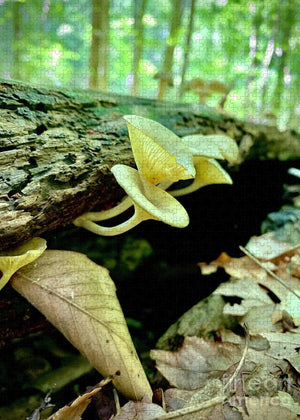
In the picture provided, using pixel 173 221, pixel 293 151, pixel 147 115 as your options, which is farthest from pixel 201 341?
pixel 293 151

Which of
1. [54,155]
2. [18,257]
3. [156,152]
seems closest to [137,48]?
[54,155]

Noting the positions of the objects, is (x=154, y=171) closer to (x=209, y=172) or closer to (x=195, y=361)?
(x=209, y=172)

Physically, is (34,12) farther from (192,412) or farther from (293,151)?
(192,412)

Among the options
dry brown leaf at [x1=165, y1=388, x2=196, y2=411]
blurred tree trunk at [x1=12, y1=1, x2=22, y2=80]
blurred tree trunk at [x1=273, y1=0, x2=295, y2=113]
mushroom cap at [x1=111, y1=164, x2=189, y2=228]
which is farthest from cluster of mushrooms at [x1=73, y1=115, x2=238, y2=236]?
blurred tree trunk at [x1=12, y1=1, x2=22, y2=80]

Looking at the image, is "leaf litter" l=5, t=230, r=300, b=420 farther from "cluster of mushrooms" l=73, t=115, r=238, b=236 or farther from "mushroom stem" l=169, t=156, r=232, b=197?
"mushroom stem" l=169, t=156, r=232, b=197

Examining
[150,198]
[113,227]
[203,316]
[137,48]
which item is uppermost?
[137,48]
